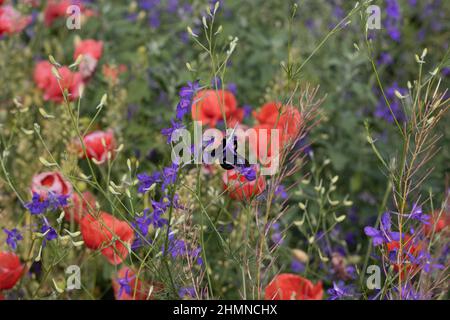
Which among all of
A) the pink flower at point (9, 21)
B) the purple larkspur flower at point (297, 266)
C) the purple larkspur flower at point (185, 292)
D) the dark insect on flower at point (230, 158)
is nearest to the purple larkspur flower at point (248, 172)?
the dark insect on flower at point (230, 158)

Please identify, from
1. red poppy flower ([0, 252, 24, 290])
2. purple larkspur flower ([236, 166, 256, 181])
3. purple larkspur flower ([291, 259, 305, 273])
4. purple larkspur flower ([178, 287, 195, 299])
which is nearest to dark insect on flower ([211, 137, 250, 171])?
purple larkspur flower ([236, 166, 256, 181])

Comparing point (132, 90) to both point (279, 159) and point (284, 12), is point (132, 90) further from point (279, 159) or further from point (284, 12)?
point (279, 159)

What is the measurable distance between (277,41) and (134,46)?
496 millimetres

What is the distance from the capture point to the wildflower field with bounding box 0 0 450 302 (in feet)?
4.38

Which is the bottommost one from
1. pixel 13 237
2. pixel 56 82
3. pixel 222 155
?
pixel 13 237

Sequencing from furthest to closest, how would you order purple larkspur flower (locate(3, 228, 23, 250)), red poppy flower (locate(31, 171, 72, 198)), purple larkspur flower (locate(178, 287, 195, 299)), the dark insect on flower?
red poppy flower (locate(31, 171, 72, 198))
purple larkspur flower (locate(3, 228, 23, 250))
purple larkspur flower (locate(178, 287, 195, 299))
the dark insect on flower

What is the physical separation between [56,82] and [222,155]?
37.4 inches

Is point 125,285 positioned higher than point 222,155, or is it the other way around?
point 222,155

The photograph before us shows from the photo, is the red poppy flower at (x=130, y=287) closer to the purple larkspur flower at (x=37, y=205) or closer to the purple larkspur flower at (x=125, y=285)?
the purple larkspur flower at (x=125, y=285)

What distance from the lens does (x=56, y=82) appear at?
2115 mm

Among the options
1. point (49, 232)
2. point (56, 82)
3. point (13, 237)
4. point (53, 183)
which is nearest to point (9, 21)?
point (56, 82)

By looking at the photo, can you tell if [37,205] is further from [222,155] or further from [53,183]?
[222,155]

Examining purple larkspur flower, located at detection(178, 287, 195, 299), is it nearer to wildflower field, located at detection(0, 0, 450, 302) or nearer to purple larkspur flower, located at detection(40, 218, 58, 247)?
wildflower field, located at detection(0, 0, 450, 302)
